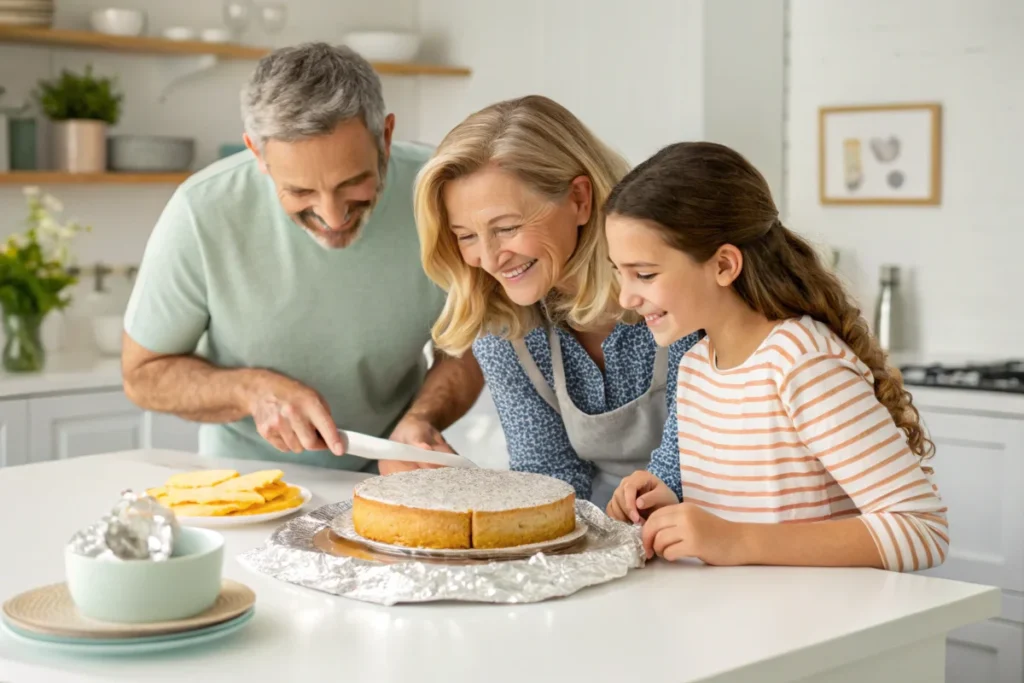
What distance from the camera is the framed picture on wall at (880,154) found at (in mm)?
3770

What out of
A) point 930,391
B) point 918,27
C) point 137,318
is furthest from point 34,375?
point 918,27

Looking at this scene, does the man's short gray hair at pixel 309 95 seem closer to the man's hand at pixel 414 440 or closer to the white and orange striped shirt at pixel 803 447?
the man's hand at pixel 414 440

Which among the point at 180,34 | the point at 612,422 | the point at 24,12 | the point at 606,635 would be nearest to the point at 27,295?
the point at 24,12

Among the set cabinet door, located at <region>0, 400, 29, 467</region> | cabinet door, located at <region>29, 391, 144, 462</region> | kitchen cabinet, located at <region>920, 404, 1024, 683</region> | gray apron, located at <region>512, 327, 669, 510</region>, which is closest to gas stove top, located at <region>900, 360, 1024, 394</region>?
kitchen cabinet, located at <region>920, 404, 1024, 683</region>

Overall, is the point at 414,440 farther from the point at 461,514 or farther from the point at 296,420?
the point at 461,514

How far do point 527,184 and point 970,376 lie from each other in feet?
5.78

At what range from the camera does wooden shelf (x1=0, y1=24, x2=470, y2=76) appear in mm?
3815

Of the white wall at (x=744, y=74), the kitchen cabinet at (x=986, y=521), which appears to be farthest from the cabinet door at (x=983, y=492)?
the white wall at (x=744, y=74)

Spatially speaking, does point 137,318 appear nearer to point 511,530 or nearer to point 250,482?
point 250,482

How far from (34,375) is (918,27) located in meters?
2.63

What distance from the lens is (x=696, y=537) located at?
4.86 feet

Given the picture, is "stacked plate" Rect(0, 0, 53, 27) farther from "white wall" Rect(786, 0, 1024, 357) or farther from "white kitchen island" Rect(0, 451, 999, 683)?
"white kitchen island" Rect(0, 451, 999, 683)

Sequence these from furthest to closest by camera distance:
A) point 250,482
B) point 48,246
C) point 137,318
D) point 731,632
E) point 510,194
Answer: point 48,246
point 137,318
point 510,194
point 250,482
point 731,632

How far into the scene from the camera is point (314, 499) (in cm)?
187
